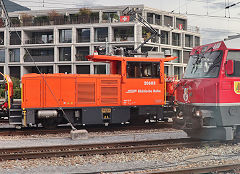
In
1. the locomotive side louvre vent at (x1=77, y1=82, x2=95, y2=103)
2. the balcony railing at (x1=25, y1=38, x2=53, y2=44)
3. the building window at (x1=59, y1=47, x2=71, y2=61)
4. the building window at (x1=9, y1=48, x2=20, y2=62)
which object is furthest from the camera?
the balcony railing at (x1=25, y1=38, x2=53, y2=44)

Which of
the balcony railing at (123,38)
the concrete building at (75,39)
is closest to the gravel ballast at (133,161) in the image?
the concrete building at (75,39)

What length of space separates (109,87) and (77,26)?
33220mm

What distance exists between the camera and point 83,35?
45094mm

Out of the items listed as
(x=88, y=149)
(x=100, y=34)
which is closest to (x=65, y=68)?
(x=100, y=34)

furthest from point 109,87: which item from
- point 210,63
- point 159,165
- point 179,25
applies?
point 179,25

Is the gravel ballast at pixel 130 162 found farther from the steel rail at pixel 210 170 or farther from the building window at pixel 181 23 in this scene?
the building window at pixel 181 23

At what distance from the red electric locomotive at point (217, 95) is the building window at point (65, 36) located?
3822 cm

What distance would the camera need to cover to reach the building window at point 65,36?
Result: 148 feet

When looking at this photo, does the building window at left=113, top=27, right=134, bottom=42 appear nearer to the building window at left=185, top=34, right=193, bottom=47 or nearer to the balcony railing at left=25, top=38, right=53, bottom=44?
the balcony railing at left=25, top=38, right=53, bottom=44

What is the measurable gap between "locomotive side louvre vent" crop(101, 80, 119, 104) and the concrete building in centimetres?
2871

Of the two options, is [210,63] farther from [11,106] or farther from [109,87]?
[11,106]

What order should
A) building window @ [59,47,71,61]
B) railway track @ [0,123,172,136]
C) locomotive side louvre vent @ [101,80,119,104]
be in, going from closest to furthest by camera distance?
railway track @ [0,123,172,136], locomotive side louvre vent @ [101,80,119,104], building window @ [59,47,71,61]

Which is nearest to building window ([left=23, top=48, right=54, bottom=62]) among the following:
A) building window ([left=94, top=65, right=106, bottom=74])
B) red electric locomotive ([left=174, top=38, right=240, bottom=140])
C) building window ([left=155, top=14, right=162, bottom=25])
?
building window ([left=94, top=65, right=106, bottom=74])

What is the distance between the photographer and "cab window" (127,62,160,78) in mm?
13766
